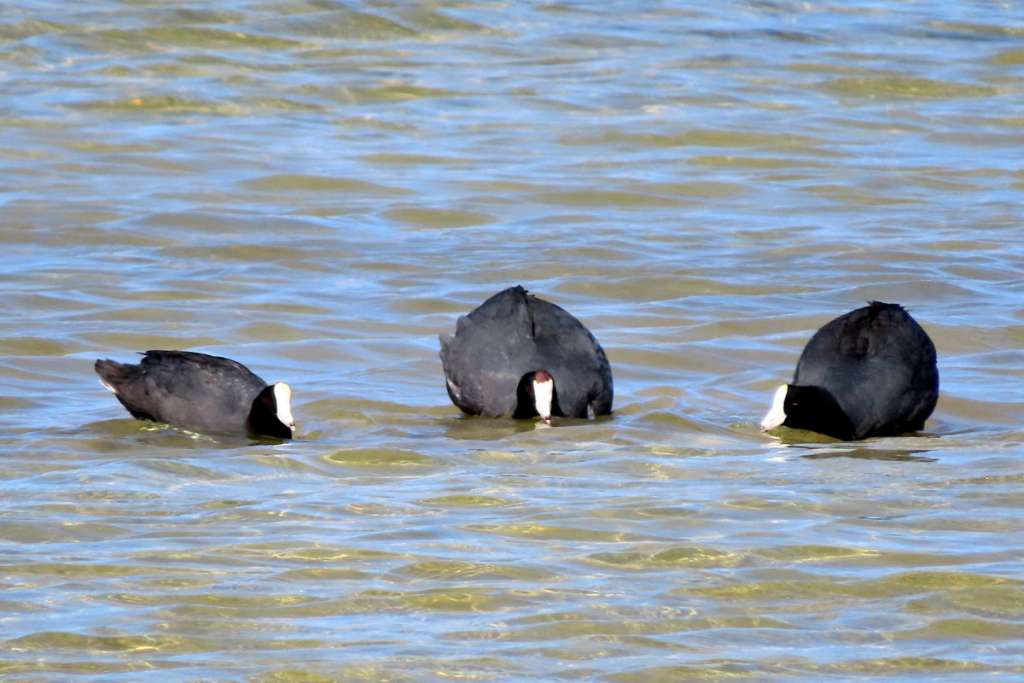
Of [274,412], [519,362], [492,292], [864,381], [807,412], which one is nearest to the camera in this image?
[274,412]

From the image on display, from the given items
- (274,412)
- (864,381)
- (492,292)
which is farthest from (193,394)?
(492,292)

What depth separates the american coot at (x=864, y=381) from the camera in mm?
7848

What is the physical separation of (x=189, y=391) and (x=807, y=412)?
2.28 meters

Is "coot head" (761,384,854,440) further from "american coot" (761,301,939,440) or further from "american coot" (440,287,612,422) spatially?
"american coot" (440,287,612,422)

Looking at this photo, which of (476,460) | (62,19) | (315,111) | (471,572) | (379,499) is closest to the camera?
(471,572)

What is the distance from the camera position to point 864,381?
806 cm

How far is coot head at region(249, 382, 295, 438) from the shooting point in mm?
7617

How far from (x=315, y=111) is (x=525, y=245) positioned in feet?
13.6

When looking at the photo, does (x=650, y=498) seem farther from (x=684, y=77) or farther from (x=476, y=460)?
(x=684, y=77)

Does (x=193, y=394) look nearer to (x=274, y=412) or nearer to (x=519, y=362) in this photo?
(x=274, y=412)

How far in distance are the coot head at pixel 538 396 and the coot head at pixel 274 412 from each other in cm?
94

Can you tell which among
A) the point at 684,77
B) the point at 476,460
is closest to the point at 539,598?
the point at 476,460

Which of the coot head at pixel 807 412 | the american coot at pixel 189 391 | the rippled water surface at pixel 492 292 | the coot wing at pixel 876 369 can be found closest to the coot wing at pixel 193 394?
the american coot at pixel 189 391

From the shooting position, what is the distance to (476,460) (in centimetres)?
730
